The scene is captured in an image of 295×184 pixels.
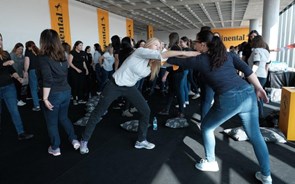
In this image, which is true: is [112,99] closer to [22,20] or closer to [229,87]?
[229,87]

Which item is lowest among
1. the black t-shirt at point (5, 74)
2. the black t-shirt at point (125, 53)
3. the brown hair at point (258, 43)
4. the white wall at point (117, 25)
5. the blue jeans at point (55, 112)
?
the blue jeans at point (55, 112)

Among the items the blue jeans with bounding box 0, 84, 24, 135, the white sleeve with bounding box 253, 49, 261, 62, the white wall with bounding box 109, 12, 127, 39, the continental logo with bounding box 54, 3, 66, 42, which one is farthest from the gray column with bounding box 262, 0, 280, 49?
the blue jeans with bounding box 0, 84, 24, 135

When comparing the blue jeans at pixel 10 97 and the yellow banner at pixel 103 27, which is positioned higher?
the yellow banner at pixel 103 27

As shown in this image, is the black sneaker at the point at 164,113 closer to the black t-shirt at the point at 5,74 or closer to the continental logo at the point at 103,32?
the black t-shirt at the point at 5,74

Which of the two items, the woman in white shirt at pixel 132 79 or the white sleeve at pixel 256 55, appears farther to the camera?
the white sleeve at pixel 256 55

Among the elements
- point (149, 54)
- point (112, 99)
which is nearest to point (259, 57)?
point (149, 54)

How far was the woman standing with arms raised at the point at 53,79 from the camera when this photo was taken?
7.95ft

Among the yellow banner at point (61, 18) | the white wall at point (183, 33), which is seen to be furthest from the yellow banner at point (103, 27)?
the white wall at point (183, 33)

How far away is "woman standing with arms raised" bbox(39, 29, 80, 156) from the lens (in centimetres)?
242

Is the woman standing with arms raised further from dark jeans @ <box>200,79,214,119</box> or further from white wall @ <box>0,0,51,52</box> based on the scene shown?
white wall @ <box>0,0,51,52</box>

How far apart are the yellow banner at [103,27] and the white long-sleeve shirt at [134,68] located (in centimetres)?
862

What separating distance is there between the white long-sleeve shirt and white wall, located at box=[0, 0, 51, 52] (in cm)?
498

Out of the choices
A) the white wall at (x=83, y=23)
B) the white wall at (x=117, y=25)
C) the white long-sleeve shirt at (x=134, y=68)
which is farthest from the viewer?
the white wall at (x=117, y=25)

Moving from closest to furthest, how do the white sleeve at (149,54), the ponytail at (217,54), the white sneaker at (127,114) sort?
the ponytail at (217,54) → the white sleeve at (149,54) → the white sneaker at (127,114)
